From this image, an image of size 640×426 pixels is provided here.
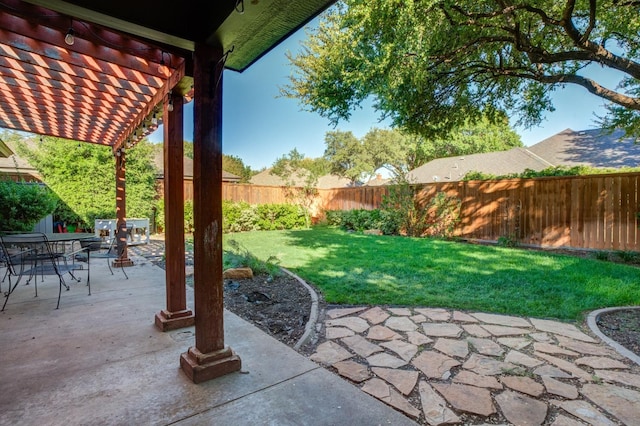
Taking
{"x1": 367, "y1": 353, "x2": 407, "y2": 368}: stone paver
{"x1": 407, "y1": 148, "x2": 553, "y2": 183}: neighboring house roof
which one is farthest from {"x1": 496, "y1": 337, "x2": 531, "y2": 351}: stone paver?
{"x1": 407, "y1": 148, "x2": 553, "y2": 183}: neighboring house roof

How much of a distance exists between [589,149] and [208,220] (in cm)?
1458

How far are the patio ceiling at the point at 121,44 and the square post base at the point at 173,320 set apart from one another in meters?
1.97

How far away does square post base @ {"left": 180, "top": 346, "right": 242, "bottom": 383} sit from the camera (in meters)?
1.97

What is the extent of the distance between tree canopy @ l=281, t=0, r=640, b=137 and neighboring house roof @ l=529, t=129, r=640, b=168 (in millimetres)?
5706

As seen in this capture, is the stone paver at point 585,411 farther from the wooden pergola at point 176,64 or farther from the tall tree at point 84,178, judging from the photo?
the tall tree at point 84,178

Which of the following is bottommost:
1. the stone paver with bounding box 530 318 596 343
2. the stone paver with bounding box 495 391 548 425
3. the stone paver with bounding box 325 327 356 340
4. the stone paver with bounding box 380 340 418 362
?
the stone paver with bounding box 495 391 548 425

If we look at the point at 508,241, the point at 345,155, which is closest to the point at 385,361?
the point at 508,241

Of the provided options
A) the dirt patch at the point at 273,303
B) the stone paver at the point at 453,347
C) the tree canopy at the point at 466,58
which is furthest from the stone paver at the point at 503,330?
the tree canopy at the point at 466,58

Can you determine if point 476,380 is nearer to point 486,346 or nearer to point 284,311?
point 486,346

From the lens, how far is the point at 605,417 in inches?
66.5

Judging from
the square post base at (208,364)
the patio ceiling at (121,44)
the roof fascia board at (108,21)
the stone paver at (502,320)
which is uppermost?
the patio ceiling at (121,44)

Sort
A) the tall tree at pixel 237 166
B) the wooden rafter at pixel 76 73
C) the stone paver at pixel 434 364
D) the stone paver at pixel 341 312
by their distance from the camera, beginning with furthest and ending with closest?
the tall tree at pixel 237 166, the stone paver at pixel 341 312, the stone paver at pixel 434 364, the wooden rafter at pixel 76 73

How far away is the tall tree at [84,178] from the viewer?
29.4ft

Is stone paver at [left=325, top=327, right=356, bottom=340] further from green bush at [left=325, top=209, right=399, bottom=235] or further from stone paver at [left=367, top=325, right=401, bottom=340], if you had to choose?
green bush at [left=325, top=209, right=399, bottom=235]
